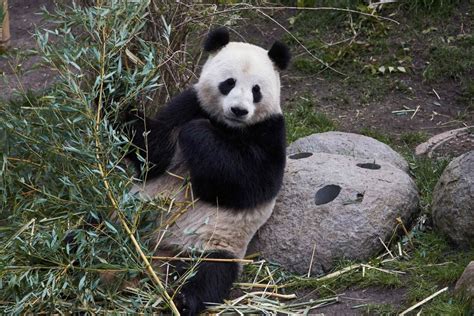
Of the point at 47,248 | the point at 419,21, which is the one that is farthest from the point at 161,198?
the point at 419,21

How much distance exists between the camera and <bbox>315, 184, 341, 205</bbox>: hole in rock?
5.67 m

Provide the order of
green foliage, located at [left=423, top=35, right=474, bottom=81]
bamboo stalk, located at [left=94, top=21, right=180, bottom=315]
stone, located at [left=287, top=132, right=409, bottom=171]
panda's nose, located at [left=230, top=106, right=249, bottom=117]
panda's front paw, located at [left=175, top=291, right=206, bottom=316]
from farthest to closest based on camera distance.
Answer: green foliage, located at [left=423, top=35, right=474, bottom=81] < stone, located at [left=287, top=132, right=409, bottom=171] < panda's nose, located at [left=230, top=106, right=249, bottom=117] < panda's front paw, located at [left=175, top=291, right=206, bottom=316] < bamboo stalk, located at [left=94, top=21, right=180, bottom=315]

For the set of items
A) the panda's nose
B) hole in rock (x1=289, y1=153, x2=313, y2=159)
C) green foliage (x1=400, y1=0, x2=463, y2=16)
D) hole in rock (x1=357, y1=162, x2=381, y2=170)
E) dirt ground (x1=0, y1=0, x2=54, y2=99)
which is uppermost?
the panda's nose

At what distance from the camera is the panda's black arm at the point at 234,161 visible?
199 inches

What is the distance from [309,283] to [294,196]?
2.42 ft

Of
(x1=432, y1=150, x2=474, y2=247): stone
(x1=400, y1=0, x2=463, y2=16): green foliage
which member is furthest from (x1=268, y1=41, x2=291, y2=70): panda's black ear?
(x1=400, y1=0, x2=463, y2=16): green foliage

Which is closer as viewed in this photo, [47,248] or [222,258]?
[47,248]

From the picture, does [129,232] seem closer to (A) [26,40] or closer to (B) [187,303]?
(B) [187,303]

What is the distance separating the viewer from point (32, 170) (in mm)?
5070

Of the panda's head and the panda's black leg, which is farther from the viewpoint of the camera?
the panda's head

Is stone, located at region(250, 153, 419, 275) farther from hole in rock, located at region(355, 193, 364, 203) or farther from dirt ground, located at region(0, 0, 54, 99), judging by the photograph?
dirt ground, located at region(0, 0, 54, 99)

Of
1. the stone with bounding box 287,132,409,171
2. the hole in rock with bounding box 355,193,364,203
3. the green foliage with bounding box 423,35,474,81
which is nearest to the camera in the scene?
the hole in rock with bounding box 355,193,364,203

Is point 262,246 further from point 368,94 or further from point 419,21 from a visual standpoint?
point 419,21

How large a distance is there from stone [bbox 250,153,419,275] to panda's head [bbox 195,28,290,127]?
711 mm
